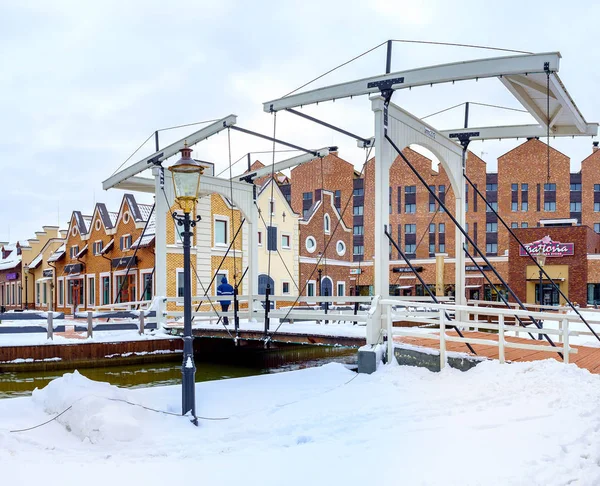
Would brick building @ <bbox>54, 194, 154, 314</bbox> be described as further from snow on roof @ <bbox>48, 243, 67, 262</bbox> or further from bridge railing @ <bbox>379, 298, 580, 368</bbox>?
bridge railing @ <bbox>379, 298, 580, 368</bbox>

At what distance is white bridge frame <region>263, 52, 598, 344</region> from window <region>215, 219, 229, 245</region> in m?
15.8

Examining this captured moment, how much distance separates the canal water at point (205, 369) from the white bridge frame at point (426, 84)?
3501 millimetres

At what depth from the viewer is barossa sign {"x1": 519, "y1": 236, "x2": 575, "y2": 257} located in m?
30.0

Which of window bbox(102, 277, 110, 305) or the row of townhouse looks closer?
window bbox(102, 277, 110, 305)

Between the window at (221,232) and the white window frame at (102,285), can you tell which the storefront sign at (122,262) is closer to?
the white window frame at (102,285)

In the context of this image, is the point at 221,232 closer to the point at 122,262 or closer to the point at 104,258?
the point at 122,262

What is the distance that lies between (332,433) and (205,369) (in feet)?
32.3

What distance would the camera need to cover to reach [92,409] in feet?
22.7

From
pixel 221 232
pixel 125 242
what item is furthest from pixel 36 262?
pixel 221 232

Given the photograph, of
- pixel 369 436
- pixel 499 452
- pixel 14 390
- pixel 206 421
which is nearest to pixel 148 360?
pixel 14 390

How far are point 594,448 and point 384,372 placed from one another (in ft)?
14.8

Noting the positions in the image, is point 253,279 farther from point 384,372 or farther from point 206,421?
point 206,421

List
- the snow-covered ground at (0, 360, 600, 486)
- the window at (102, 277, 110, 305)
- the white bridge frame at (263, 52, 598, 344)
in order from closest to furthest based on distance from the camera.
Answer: the snow-covered ground at (0, 360, 600, 486)
the white bridge frame at (263, 52, 598, 344)
the window at (102, 277, 110, 305)

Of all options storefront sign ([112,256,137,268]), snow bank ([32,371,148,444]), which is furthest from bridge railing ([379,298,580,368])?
storefront sign ([112,256,137,268])
